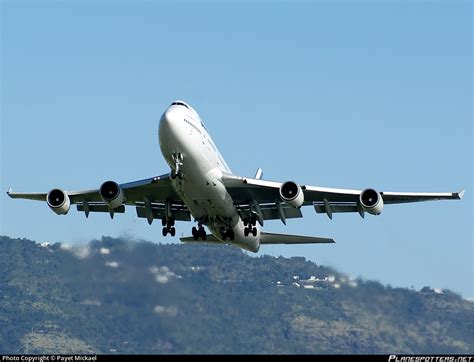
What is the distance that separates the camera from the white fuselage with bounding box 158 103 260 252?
142ft

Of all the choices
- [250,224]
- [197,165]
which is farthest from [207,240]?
[197,165]

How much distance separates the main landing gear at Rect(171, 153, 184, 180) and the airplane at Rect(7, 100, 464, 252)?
1.2 inches

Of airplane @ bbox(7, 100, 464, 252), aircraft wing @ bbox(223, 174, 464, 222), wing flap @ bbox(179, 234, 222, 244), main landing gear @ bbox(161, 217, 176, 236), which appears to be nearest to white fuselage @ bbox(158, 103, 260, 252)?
airplane @ bbox(7, 100, 464, 252)

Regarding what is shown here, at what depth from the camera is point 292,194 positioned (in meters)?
46.7

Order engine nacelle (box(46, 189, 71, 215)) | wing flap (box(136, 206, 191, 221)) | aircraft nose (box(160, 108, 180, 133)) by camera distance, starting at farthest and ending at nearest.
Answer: wing flap (box(136, 206, 191, 221))
engine nacelle (box(46, 189, 71, 215))
aircraft nose (box(160, 108, 180, 133))

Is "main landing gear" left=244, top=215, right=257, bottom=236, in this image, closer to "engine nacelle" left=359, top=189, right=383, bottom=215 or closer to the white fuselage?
the white fuselage

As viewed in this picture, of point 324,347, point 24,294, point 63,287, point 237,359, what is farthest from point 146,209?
point 237,359

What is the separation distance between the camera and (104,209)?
169ft

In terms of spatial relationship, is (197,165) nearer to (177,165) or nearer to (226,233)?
(177,165)

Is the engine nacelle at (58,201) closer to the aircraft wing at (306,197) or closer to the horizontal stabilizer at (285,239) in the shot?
the aircraft wing at (306,197)

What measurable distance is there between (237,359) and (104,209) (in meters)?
20.7

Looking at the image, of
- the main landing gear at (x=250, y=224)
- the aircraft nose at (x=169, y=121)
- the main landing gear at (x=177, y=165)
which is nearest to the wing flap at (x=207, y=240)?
the main landing gear at (x=250, y=224)

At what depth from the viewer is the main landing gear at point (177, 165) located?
43406 mm

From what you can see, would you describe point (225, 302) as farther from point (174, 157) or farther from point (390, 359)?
point (390, 359)
